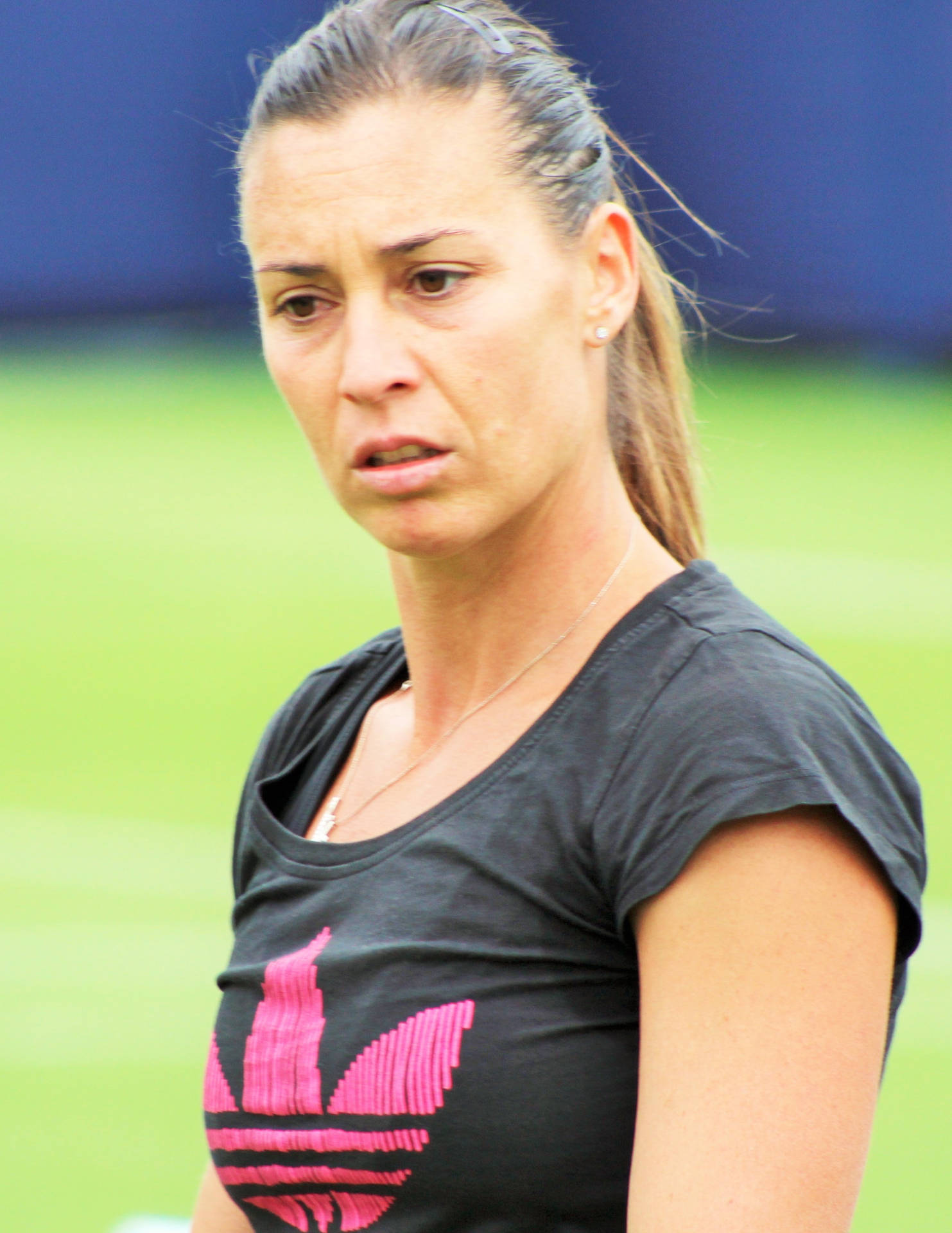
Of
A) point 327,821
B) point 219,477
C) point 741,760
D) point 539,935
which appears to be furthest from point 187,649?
point 741,760

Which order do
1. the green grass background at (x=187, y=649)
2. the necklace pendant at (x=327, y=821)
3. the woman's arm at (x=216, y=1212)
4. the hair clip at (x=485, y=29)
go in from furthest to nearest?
1. the green grass background at (x=187, y=649)
2. the woman's arm at (x=216, y=1212)
3. the necklace pendant at (x=327, y=821)
4. the hair clip at (x=485, y=29)

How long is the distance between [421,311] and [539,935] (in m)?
0.56

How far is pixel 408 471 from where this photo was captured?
5.20 feet

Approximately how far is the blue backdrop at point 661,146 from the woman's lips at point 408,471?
38.9 ft

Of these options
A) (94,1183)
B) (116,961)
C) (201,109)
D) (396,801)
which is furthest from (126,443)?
(396,801)

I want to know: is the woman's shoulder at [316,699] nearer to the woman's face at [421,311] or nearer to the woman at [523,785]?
the woman at [523,785]

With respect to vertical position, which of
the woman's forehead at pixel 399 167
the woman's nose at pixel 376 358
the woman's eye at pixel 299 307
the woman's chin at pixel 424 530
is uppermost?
the woman's forehead at pixel 399 167

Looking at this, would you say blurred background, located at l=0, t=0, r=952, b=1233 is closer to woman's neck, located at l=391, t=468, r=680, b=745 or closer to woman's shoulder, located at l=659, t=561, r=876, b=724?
woman's neck, located at l=391, t=468, r=680, b=745

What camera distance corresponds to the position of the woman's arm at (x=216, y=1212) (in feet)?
6.24

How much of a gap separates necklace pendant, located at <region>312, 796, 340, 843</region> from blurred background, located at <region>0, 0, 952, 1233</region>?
0.63 m

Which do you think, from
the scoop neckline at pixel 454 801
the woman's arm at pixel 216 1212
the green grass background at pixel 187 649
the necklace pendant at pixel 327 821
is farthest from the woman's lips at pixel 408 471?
the woman's arm at pixel 216 1212

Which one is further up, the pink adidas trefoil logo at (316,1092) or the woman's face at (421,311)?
the woman's face at (421,311)

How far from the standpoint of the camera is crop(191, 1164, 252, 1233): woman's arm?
1.90 meters

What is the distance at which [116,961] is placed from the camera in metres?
4.77
